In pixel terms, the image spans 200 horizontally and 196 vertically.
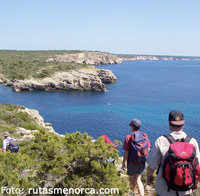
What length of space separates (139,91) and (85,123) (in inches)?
1228

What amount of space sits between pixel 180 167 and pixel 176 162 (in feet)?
0.29

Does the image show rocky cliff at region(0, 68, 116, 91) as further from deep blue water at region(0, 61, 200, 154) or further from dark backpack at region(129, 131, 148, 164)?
dark backpack at region(129, 131, 148, 164)

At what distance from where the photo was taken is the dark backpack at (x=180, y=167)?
337cm

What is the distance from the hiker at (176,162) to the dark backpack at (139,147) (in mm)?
1353

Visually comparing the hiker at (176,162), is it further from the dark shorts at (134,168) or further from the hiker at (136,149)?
the dark shorts at (134,168)

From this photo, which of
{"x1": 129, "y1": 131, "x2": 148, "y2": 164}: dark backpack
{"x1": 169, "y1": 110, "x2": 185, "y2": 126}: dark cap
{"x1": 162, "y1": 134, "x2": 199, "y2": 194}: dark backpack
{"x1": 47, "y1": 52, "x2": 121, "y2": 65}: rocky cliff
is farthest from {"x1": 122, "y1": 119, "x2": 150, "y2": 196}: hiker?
{"x1": 47, "y1": 52, "x2": 121, "y2": 65}: rocky cliff

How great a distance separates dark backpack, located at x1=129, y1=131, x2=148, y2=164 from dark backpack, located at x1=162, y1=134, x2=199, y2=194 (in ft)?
5.69

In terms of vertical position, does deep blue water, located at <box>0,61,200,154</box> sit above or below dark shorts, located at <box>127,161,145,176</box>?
below

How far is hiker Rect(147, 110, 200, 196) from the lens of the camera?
3385 millimetres

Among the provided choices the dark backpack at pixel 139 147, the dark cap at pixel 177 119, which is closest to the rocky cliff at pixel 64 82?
the dark backpack at pixel 139 147

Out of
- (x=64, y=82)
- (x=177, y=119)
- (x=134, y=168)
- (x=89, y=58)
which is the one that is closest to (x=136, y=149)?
(x=134, y=168)

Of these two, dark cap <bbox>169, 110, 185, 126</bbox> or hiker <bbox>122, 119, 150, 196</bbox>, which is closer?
dark cap <bbox>169, 110, 185, 126</bbox>

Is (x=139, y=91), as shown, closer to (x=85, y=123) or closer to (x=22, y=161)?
(x=85, y=123)

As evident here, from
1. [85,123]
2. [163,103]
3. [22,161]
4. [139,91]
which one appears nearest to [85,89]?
[139,91]
